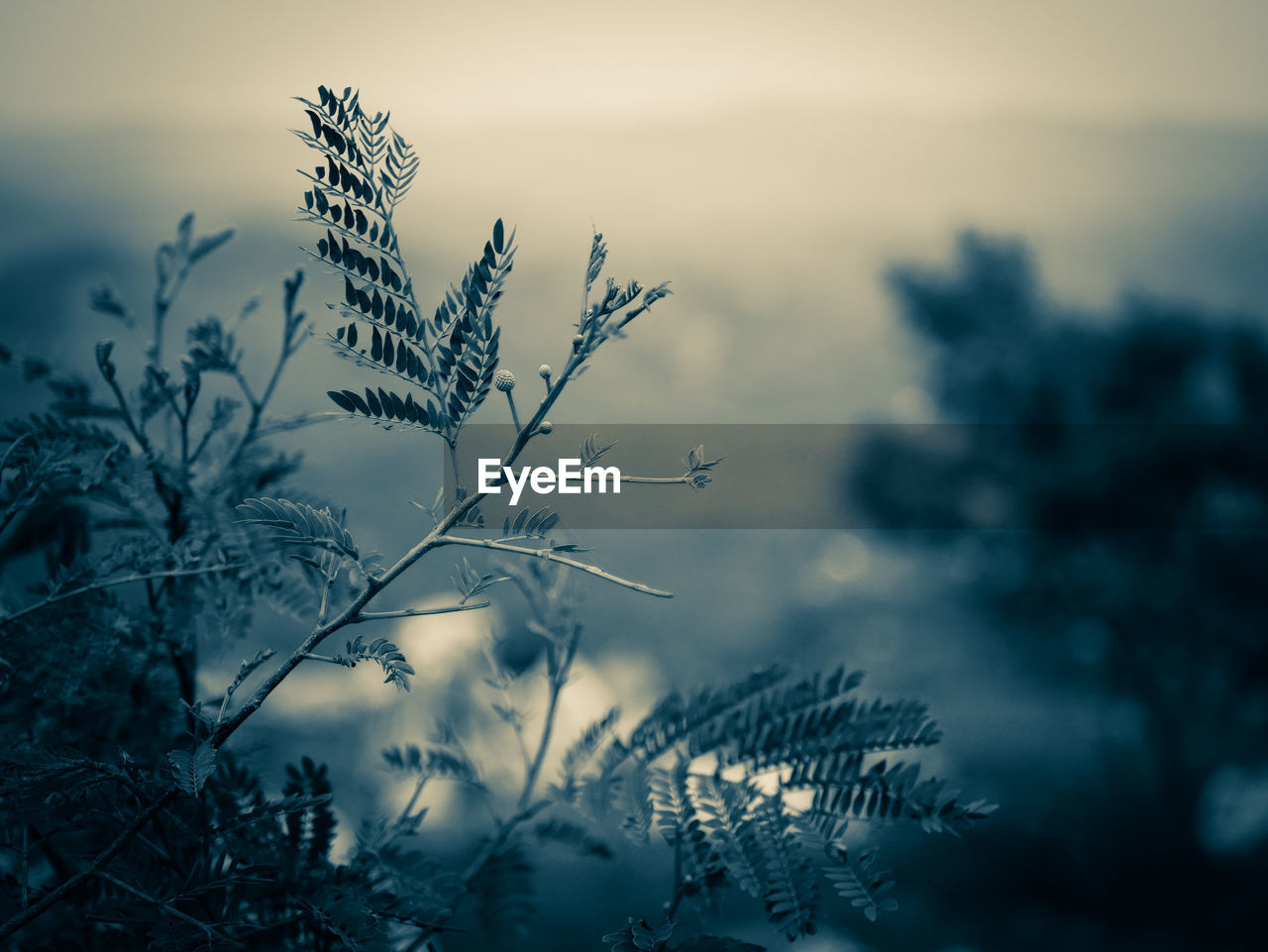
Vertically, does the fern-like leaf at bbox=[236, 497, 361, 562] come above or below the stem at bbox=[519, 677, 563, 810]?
above

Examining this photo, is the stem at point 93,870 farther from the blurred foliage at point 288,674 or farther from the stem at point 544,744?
the stem at point 544,744

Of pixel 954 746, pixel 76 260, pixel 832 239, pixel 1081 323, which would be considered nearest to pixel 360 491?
pixel 76 260

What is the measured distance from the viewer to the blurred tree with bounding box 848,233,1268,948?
152 cm

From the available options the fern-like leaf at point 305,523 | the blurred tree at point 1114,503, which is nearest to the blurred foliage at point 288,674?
the fern-like leaf at point 305,523

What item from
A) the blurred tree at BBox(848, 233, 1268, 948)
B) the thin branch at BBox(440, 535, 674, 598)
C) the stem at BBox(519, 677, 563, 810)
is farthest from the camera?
the blurred tree at BBox(848, 233, 1268, 948)

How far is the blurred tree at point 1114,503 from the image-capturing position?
152cm

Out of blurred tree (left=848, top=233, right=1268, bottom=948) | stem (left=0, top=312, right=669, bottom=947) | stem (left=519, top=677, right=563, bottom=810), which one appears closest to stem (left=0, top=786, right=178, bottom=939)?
stem (left=0, top=312, right=669, bottom=947)

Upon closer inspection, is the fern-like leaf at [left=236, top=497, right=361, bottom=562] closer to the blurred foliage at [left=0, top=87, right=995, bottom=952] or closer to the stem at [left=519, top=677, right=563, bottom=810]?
the blurred foliage at [left=0, top=87, right=995, bottom=952]

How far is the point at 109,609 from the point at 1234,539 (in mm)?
1874

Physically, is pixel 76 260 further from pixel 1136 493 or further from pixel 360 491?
pixel 1136 493

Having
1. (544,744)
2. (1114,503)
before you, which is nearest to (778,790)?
(544,744)

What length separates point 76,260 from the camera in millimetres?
1498

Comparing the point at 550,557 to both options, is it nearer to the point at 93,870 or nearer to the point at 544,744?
the point at 93,870

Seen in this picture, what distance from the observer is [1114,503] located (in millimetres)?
1618
